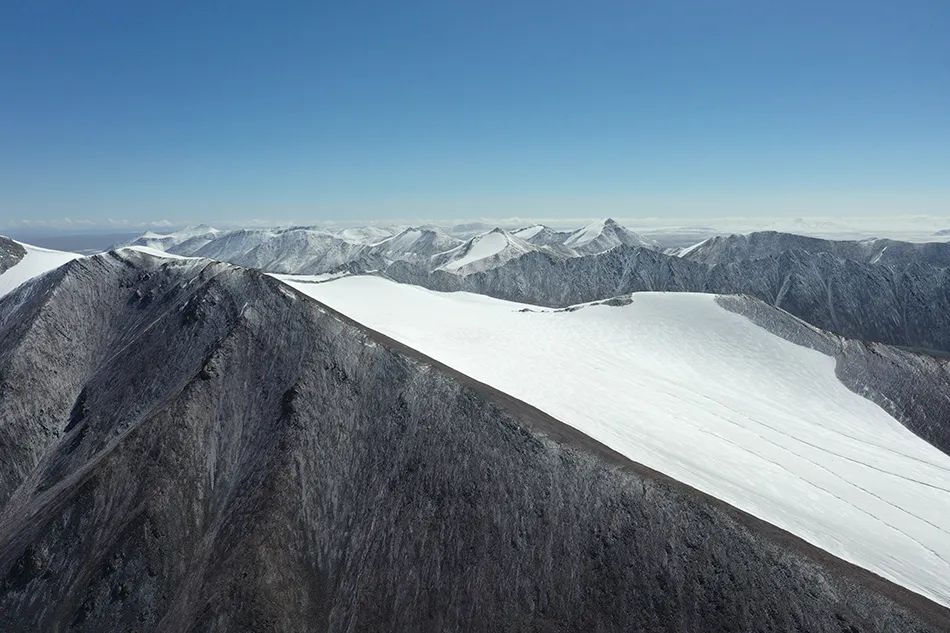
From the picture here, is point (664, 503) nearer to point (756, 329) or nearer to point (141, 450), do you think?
point (141, 450)

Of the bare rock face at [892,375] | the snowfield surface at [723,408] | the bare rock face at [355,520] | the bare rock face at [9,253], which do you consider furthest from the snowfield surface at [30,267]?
the bare rock face at [892,375]

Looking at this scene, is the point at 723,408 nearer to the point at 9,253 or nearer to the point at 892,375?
the point at 892,375

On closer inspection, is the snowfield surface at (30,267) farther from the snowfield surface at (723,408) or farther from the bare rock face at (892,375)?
the bare rock face at (892,375)

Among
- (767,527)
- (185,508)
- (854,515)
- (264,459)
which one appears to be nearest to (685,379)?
(854,515)

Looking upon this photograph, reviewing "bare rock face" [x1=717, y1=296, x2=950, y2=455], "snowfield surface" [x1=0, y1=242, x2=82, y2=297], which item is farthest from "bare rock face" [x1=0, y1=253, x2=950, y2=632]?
"bare rock face" [x1=717, y1=296, x2=950, y2=455]

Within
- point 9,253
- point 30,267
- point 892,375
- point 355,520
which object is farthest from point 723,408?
point 9,253

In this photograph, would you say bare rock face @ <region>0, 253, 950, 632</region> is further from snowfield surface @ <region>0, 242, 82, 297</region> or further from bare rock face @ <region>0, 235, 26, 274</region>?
bare rock face @ <region>0, 235, 26, 274</region>

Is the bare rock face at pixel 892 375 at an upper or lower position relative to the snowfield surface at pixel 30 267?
lower
